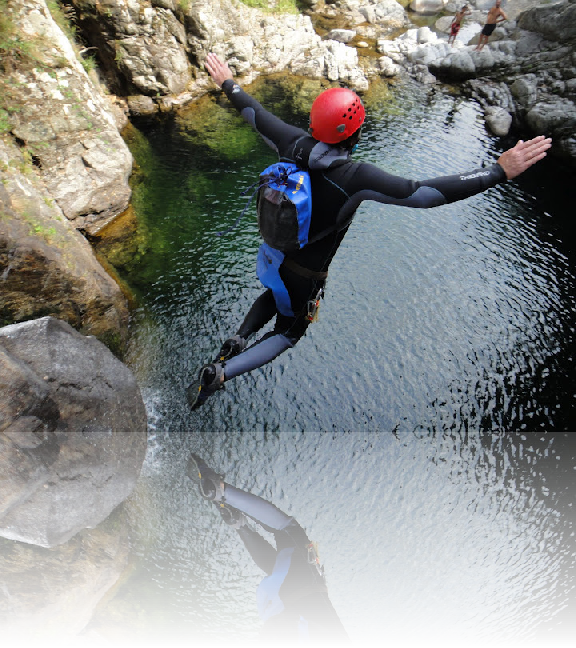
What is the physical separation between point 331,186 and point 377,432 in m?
3.36

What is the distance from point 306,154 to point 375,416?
11.4ft

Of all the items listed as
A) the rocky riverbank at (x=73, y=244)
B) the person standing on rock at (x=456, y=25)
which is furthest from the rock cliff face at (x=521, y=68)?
the rocky riverbank at (x=73, y=244)

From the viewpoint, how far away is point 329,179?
10.5 feet

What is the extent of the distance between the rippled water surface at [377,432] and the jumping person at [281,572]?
0.19 meters

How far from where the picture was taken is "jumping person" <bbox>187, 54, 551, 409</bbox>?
10.0 feet

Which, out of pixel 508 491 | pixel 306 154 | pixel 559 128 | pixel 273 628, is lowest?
pixel 508 491

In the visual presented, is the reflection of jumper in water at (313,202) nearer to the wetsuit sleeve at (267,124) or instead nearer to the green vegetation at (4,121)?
the wetsuit sleeve at (267,124)

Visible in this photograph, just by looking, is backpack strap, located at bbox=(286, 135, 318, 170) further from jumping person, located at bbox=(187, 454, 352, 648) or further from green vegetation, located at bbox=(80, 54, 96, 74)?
green vegetation, located at bbox=(80, 54, 96, 74)

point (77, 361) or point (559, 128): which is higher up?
point (77, 361)

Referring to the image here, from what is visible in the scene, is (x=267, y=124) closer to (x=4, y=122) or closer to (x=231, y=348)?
(x=231, y=348)

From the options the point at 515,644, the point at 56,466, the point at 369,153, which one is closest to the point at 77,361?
the point at 56,466

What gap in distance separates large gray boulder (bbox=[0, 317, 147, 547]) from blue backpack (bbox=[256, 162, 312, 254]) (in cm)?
248

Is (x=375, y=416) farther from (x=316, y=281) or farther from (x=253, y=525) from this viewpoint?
(x=316, y=281)

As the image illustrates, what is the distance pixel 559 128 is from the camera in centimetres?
1081
